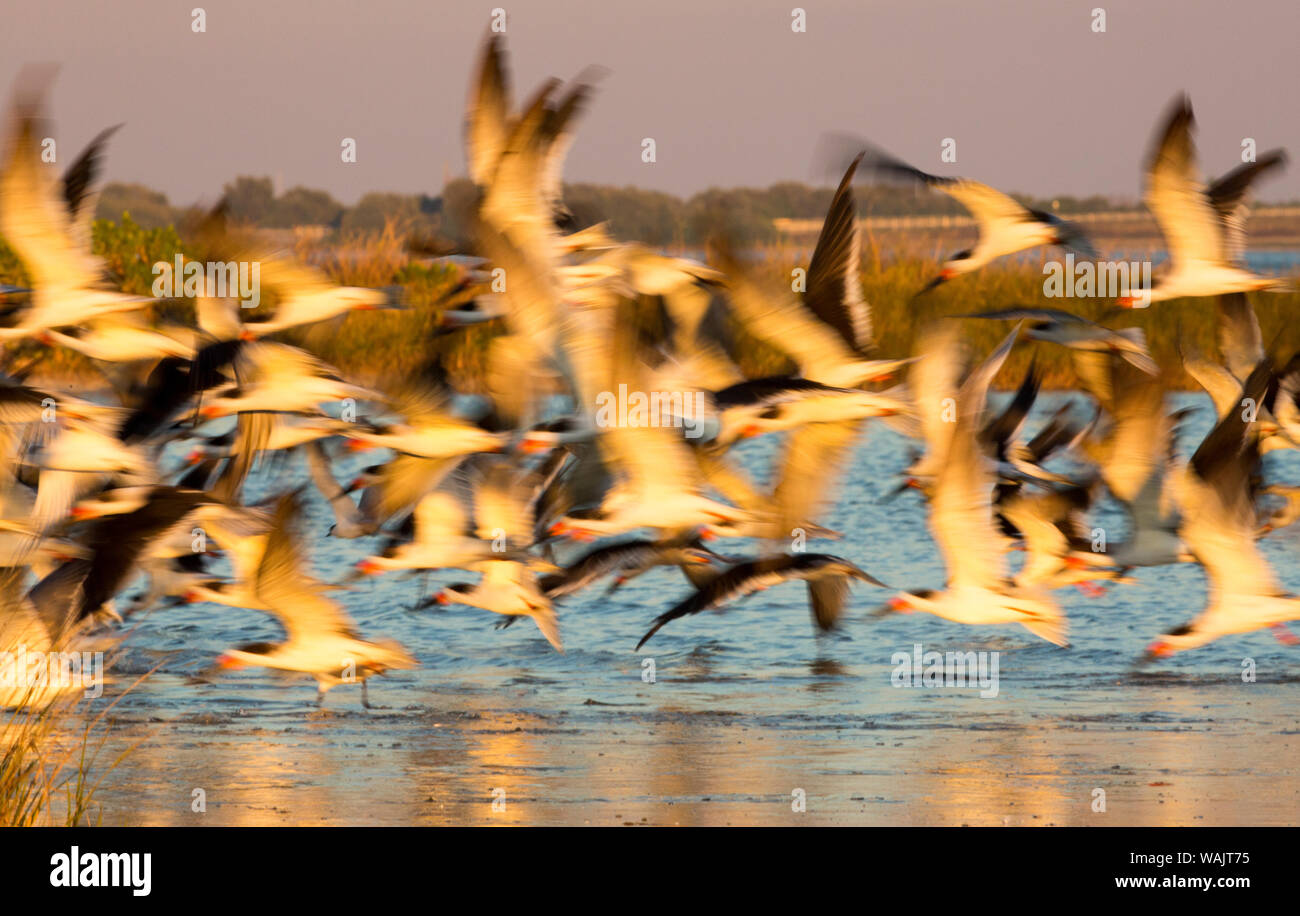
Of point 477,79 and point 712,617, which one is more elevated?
point 477,79

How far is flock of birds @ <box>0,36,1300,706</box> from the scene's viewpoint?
31.9 ft

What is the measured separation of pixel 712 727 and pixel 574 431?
232cm

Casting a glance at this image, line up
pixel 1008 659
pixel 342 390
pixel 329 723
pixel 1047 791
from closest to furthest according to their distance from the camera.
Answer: pixel 1047 791 → pixel 342 390 → pixel 329 723 → pixel 1008 659

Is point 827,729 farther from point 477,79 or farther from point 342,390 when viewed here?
point 477,79

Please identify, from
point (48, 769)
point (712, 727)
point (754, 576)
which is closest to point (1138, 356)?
point (754, 576)

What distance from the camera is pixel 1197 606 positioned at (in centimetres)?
1585

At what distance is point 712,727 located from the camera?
11133 mm

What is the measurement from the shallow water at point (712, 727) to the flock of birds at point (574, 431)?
0.67 m

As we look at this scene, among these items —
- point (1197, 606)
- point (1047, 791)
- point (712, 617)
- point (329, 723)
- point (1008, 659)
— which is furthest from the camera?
point (1197, 606)

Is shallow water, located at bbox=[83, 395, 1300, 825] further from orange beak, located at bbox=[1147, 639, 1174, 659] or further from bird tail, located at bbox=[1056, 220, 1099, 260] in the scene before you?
bird tail, located at bbox=[1056, 220, 1099, 260]

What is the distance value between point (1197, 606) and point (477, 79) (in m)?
8.71

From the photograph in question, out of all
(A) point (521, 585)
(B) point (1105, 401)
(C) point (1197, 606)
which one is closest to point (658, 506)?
(A) point (521, 585)

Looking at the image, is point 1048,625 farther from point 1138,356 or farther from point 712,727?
point 712,727

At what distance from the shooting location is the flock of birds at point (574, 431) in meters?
9.71
